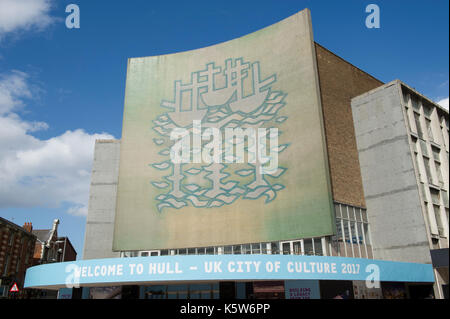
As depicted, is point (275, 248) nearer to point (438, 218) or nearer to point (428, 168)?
point (438, 218)

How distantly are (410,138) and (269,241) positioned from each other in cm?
1607

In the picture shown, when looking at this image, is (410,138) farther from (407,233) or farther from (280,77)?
(280,77)

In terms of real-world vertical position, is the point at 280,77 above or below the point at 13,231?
above

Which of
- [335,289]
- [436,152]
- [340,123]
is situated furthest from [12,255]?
[436,152]

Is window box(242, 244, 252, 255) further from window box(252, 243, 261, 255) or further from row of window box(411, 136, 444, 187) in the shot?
row of window box(411, 136, 444, 187)

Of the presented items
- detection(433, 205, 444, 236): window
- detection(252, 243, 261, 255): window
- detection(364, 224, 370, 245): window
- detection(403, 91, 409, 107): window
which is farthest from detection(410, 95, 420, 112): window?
detection(252, 243, 261, 255): window

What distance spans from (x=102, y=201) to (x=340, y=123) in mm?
28371

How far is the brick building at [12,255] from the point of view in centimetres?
4669

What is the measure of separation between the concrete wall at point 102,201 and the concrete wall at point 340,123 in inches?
998

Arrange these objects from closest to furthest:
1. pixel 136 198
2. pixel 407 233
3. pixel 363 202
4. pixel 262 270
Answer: pixel 262 270 < pixel 407 233 < pixel 363 202 < pixel 136 198

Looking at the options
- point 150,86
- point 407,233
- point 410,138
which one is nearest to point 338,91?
point 410,138

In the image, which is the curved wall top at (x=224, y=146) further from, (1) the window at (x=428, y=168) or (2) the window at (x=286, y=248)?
(1) the window at (x=428, y=168)

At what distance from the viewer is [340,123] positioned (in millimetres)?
38094
